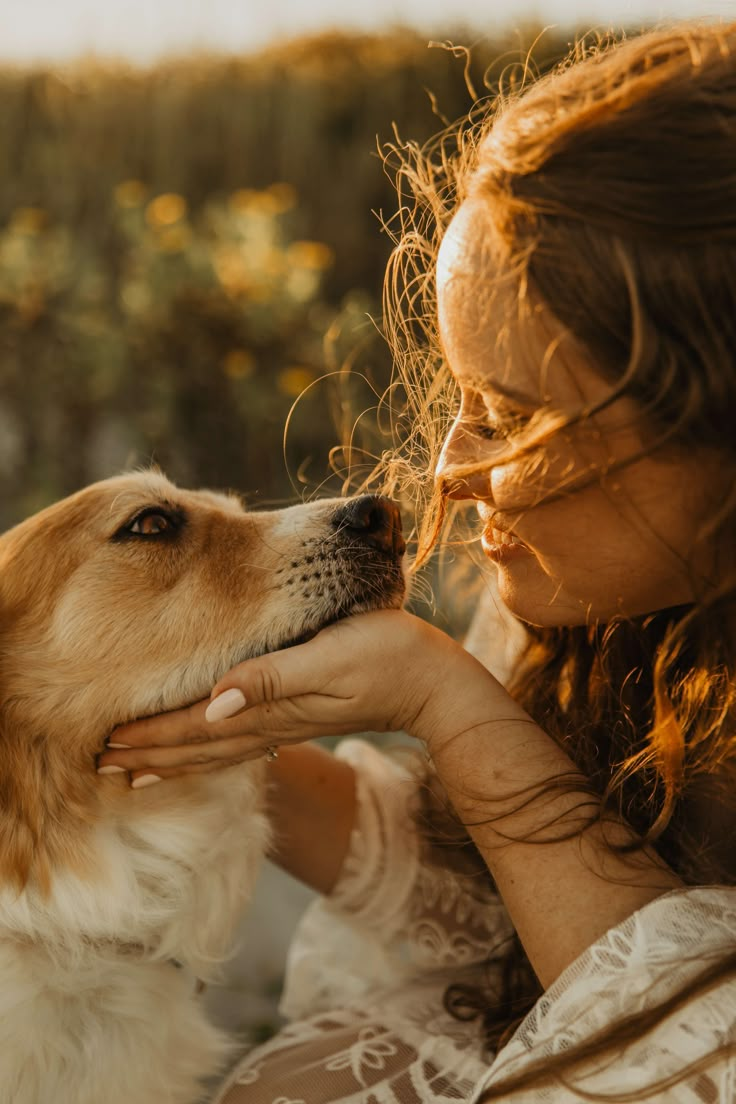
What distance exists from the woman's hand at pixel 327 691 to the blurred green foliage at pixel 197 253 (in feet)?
5.76

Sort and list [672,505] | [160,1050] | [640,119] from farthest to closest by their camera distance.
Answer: [160,1050] < [672,505] < [640,119]

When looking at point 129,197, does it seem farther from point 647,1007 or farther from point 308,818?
point 647,1007

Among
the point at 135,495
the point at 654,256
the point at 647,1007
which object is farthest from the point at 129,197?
the point at 647,1007

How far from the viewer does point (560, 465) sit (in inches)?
59.9

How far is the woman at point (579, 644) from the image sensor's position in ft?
4.46

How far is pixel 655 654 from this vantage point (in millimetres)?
1896

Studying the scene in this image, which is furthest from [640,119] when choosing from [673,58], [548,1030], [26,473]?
[26,473]

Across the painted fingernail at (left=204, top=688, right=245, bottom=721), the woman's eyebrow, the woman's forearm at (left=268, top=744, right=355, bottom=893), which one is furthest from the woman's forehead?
the woman's forearm at (left=268, top=744, right=355, bottom=893)

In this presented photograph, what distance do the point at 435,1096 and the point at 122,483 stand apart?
4.08 feet

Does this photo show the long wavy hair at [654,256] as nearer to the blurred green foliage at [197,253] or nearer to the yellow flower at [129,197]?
the blurred green foliage at [197,253]

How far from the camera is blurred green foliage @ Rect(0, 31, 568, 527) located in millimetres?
4270

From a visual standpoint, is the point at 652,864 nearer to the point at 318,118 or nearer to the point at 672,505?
the point at 672,505

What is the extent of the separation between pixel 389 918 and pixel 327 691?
772 millimetres

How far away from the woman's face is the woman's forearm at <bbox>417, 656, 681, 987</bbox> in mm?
249
